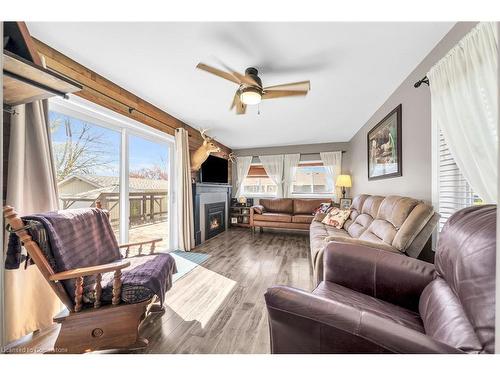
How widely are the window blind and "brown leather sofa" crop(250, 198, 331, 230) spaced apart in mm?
2749

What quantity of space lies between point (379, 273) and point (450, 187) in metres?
1.01

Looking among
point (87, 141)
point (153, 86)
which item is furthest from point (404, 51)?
point (87, 141)

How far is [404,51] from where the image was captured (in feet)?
5.22

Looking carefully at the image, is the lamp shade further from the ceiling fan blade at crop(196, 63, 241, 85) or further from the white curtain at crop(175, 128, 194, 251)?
the ceiling fan blade at crop(196, 63, 241, 85)

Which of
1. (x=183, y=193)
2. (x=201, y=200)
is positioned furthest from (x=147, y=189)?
(x=201, y=200)

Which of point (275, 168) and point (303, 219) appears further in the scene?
point (275, 168)

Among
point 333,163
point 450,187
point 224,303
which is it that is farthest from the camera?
point 333,163

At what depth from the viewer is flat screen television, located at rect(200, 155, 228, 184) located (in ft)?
13.1

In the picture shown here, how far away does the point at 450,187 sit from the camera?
1.49 meters

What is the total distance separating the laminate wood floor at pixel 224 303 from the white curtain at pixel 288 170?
6.90ft

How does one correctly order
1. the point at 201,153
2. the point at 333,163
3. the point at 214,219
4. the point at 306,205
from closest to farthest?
1. the point at 201,153
2. the point at 214,219
3. the point at 306,205
4. the point at 333,163

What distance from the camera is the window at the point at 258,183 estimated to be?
17.7 ft

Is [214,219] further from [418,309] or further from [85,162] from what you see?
[418,309]
